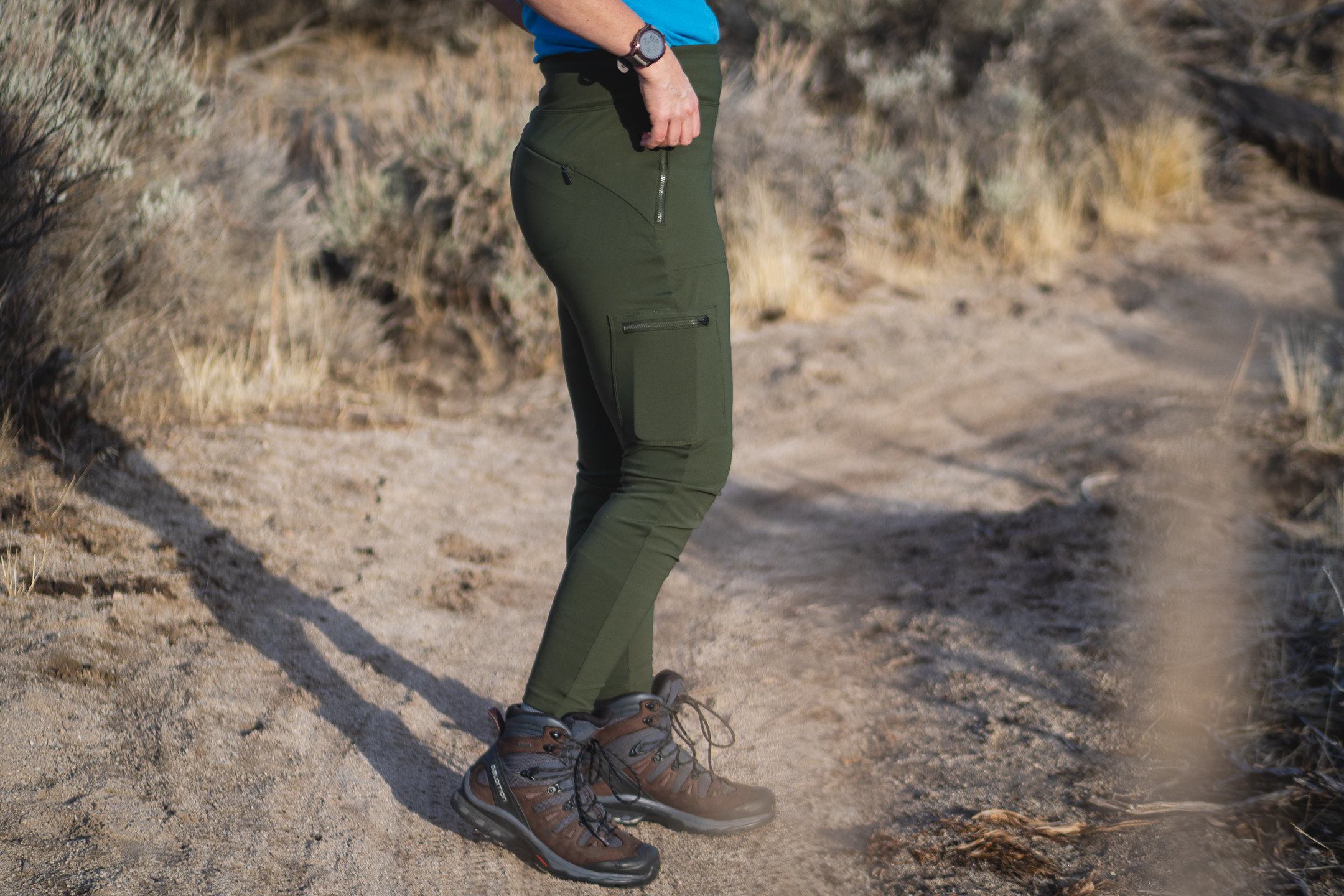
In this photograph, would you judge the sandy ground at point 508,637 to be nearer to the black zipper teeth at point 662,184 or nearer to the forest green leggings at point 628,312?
the forest green leggings at point 628,312

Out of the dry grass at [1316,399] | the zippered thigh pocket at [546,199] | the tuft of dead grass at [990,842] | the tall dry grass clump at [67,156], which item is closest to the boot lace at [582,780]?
the tuft of dead grass at [990,842]

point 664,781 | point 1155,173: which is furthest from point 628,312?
point 1155,173

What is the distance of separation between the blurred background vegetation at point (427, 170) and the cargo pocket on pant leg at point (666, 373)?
8.41ft

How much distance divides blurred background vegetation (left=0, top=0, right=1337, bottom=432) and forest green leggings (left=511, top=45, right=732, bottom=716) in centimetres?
238

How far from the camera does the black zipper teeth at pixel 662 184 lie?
1.61 m

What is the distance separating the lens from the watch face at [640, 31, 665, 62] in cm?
150

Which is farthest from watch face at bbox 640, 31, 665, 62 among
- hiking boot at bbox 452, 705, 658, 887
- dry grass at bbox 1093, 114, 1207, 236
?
dry grass at bbox 1093, 114, 1207, 236

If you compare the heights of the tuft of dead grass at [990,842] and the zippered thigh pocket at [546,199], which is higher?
the zippered thigh pocket at [546,199]

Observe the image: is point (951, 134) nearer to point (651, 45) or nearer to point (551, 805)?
point (651, 45)

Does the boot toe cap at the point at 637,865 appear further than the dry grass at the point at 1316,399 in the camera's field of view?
No

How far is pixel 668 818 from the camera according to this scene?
6.55 feet

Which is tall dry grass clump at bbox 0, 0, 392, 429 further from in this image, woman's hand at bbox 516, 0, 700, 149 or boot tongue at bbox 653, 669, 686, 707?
boot tongue at bbox 653, 669, 686, 707

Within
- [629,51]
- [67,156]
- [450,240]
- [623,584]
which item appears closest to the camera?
[629,51]

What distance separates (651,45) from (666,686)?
128 centimetres
